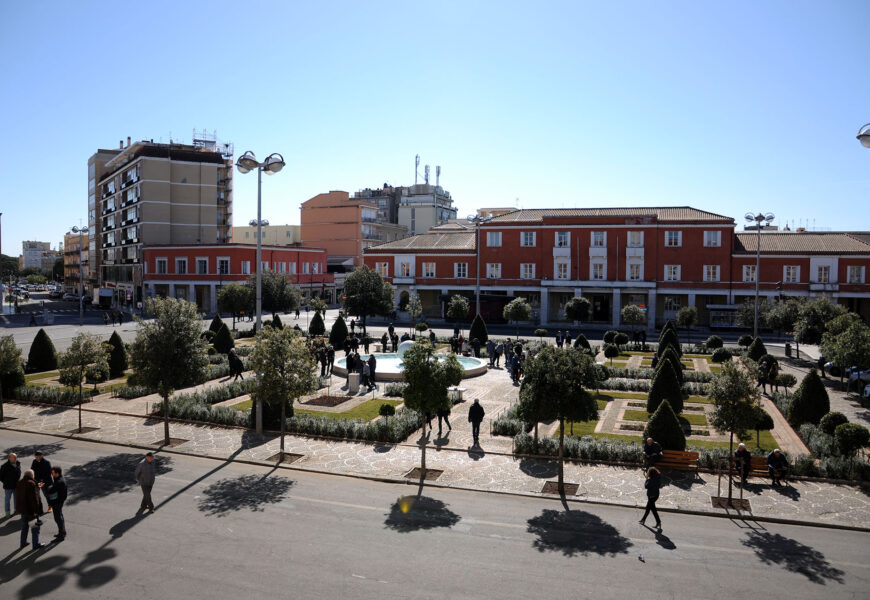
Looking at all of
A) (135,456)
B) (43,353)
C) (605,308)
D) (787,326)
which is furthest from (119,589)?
(605,308)

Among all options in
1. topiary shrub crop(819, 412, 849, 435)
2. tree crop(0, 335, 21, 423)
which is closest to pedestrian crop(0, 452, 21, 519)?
tree crop(0, 335, 21, 423)

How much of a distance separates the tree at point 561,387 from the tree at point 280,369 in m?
6.46

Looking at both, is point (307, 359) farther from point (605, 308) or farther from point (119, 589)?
point (605, 308)

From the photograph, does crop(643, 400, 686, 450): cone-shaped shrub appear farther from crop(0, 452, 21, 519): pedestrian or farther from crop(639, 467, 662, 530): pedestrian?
crop(0, 452, 21, 519): pedestrian

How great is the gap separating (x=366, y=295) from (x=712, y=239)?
102ft

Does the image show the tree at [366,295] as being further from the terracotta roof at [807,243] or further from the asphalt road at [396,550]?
the asphalt road at [396,550]

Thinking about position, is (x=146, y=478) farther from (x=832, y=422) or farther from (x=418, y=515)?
(x=832, y=422)

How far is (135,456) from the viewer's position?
17688mm

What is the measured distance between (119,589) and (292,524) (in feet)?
11.5

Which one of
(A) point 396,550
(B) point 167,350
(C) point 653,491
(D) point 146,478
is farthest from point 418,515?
(B) point 167,350

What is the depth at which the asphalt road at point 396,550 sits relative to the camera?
10.0 meters

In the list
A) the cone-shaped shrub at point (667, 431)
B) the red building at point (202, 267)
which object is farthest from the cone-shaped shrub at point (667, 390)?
the red building at point (202, 267)

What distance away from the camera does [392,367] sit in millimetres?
32250

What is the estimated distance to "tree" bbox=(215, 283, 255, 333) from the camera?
162 ft
